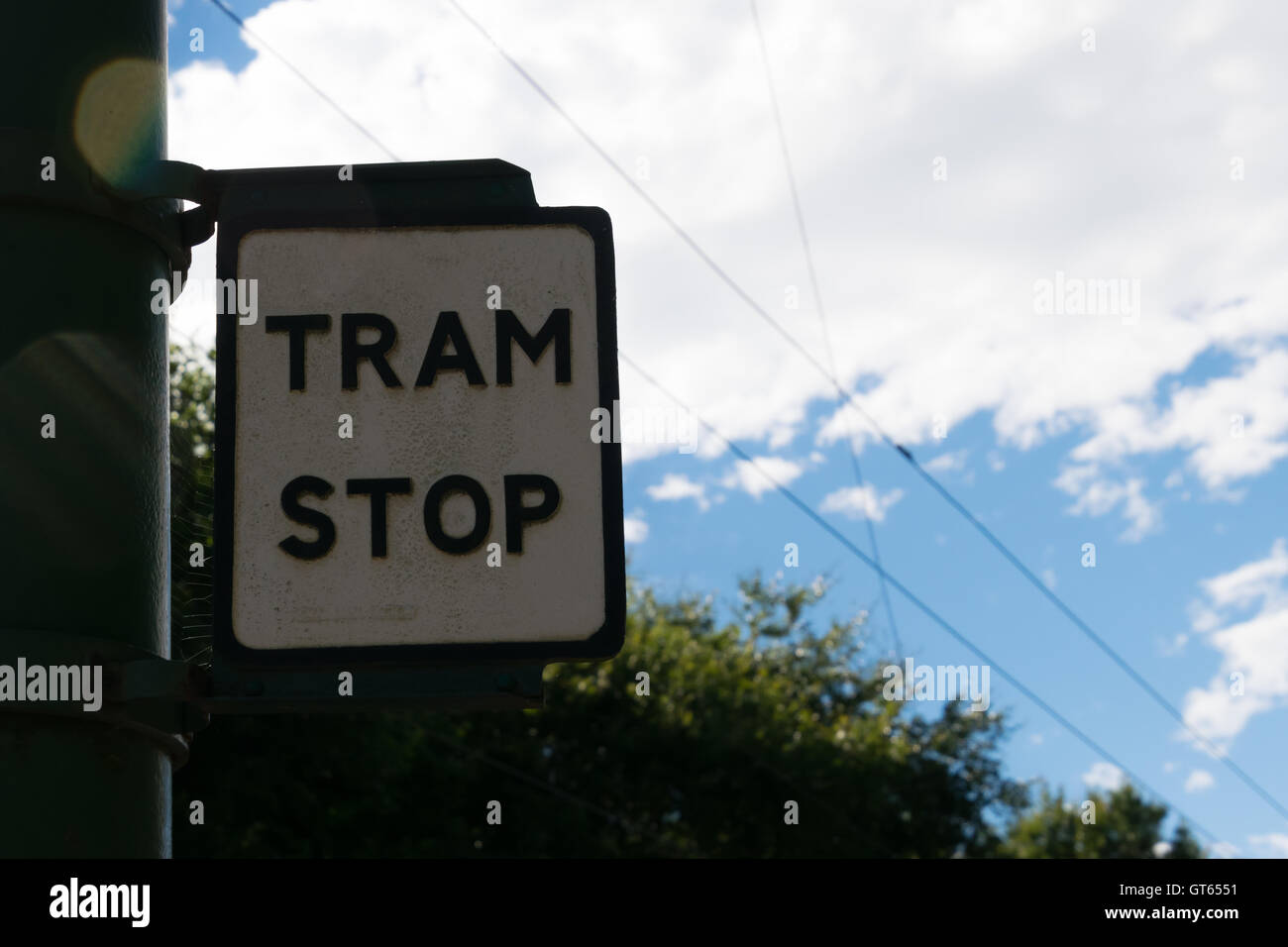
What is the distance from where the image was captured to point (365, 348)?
186 cm

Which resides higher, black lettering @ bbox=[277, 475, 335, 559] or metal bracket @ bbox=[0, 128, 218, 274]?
metal bracket @ bbox=[0, 128, 218, 274]

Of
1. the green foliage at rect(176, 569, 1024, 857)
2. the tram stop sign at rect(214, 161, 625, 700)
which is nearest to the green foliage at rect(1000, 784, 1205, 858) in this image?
the green foliage at rect(176, 569, 1024, 857)

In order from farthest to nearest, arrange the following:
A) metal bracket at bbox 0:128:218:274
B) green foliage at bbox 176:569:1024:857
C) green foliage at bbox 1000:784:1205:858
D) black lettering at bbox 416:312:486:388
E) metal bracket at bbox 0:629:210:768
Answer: green foliage at bbox 1000:784:1205:858, green foliage at bbox 176:569:1024:857, black lettering at bbox 416:312:486:388, metal bracket at bbox 0:128:218:274, metal bracket at bbox 0:629:210:768

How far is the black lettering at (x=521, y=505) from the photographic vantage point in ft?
5.93

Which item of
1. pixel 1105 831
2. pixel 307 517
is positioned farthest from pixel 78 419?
pixel 1105 831

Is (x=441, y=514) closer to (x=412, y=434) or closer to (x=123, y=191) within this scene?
(x=412, y=434)

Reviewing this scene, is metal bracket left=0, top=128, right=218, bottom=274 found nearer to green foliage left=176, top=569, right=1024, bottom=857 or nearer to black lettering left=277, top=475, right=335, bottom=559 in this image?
black lettering left=277, top=475, right=335, bottom=559

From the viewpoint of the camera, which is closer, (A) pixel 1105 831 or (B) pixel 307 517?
(B) pixel 307 517

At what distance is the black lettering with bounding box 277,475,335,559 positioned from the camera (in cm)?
180

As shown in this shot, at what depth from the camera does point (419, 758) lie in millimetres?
27281

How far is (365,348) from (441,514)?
9.9 inches

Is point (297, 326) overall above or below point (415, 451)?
above

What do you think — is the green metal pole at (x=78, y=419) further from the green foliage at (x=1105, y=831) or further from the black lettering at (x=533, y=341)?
the green foliage at (x=1105, y=831)
